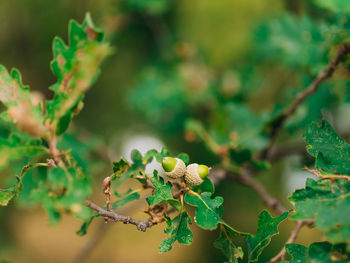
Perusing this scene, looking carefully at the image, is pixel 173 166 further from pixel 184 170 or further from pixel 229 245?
pixel 229 245

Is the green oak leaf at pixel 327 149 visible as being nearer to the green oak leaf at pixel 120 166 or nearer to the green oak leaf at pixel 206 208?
the green oak leaf at pixel 206 208

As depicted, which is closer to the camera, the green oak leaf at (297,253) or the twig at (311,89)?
the green oak leaf at (297,253)

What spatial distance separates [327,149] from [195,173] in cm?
28

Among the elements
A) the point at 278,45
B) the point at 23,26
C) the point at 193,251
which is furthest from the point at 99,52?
the point at 193,251

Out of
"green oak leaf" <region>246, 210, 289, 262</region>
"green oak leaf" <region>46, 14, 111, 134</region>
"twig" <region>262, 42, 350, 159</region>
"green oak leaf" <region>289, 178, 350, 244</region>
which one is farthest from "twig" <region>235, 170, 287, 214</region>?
"green oak leaf" <region>46, 14, 111, 134</region>

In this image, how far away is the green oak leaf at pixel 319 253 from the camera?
1.87ft

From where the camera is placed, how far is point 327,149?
2.21 ft

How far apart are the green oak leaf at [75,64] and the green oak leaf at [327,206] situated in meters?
0.51

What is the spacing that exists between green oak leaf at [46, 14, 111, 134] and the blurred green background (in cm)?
81

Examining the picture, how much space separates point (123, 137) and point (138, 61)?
57cm

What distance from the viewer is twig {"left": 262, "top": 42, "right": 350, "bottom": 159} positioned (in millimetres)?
857

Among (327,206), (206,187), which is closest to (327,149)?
(327,206)

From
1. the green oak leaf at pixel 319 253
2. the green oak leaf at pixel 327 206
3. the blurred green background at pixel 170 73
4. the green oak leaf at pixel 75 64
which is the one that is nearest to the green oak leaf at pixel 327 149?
the green oak leaf at pixel 327 206

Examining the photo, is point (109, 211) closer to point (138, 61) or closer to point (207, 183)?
point (207, 183)
